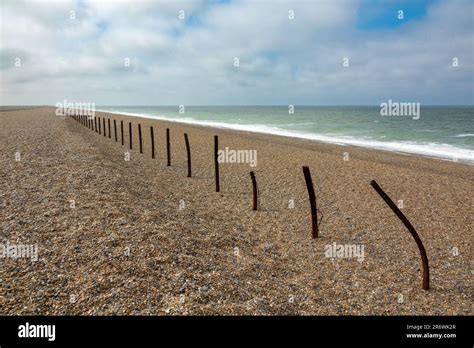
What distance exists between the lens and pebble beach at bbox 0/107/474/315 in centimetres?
570

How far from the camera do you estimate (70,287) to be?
224 inches

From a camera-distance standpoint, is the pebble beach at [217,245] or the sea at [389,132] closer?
the pebble beach at [217,245]

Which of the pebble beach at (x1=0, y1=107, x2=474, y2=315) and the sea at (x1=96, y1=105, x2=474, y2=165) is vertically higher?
the sea at (x1=96, y1=105, x2=474, y2=165)

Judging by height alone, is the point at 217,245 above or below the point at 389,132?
below

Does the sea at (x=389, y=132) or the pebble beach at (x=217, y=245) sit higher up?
the sea at (x=389, y=132)

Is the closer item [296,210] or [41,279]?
[41,279]

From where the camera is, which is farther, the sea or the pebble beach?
the sea

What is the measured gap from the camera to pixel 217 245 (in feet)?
26.9

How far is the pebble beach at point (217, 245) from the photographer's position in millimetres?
5703

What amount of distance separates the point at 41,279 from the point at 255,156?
60.3 ft

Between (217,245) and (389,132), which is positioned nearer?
(217,245)

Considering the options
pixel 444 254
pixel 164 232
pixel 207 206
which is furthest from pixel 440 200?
pixel 164 232
